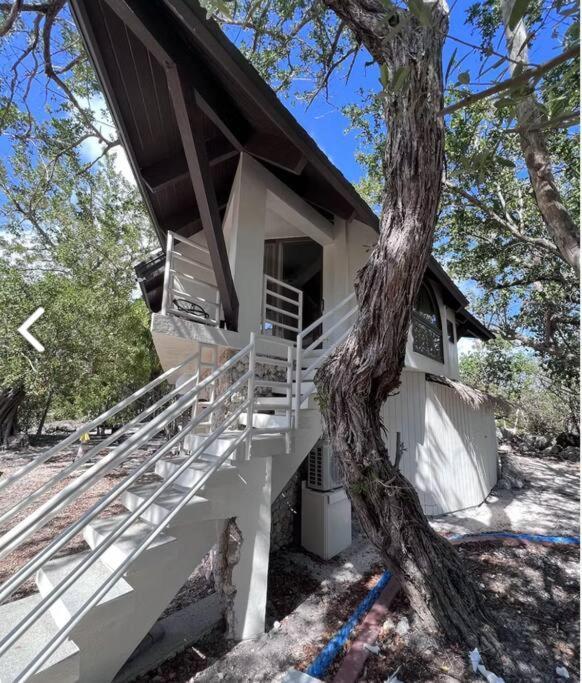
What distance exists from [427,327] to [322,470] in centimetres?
426

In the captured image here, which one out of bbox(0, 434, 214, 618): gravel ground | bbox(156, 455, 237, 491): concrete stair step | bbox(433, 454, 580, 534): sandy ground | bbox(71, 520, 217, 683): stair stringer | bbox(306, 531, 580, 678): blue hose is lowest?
bbox(433, 454, 580, 534): sandy ground

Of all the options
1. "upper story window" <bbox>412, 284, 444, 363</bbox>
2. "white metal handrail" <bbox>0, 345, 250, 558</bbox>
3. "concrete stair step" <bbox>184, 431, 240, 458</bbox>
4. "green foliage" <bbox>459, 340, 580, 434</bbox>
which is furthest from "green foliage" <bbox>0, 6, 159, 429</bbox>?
"green foliage" <bbox>459, 340, 580, 434</bbox>

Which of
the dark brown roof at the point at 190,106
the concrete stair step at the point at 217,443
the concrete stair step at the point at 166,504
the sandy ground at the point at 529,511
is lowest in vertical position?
the sandy ground at the point at 529,511

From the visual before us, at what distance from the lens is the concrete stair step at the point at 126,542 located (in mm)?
2682

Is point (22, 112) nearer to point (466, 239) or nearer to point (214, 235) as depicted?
point (214, 235)

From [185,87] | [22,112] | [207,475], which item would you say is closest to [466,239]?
[185,87]

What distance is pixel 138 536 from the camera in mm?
2867

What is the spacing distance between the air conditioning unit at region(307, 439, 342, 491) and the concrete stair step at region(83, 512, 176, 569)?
3.07m

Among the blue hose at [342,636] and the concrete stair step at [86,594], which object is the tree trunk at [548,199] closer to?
the blue hose at [342,636]

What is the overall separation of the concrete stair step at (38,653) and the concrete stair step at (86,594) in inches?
4.4

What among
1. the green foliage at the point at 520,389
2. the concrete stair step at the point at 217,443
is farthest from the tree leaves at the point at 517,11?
the green foliage at the point at 520,389

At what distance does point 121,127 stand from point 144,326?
40.4 feet

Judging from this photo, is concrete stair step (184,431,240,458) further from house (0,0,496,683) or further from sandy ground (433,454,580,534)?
sandy ground (433,454,580,534)

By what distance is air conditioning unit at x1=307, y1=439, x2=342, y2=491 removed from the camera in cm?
561
